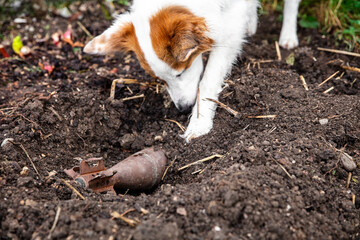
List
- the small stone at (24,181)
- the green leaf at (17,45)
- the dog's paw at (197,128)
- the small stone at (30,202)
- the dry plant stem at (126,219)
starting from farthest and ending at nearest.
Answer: the green leaf at (17,45)
the dog's paw at (197,128)
the small stone at (24,181)
the small stone at (30,202)
the dry plant stem at (126,219)

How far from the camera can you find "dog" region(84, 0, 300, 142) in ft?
8.11

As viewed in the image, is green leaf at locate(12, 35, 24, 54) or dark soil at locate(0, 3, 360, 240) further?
green leaf at locate(12, 35, 24, 54)

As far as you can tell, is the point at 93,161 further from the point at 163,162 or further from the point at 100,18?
the point at 100,18

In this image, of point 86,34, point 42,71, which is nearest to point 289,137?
point 42,71

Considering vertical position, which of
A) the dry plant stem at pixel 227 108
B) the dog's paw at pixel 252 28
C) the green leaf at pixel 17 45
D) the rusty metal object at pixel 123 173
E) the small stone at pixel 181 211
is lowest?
the rusty metal object at pixel 123 173

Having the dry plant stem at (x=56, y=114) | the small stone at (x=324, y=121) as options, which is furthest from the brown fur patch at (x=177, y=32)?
the small stone at (x=324, y=121)

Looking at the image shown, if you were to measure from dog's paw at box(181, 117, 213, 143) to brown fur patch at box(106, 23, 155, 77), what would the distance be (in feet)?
1.72

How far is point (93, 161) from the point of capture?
2.48 metres

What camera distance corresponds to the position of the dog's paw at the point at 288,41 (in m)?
3.54

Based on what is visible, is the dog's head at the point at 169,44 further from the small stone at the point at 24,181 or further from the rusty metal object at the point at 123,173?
the small stone at the point at 24,181

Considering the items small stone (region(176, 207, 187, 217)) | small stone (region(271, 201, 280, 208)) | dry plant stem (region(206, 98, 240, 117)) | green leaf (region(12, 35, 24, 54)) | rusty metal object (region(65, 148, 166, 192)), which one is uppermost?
green leaf (region(12, 35, 24, 54))

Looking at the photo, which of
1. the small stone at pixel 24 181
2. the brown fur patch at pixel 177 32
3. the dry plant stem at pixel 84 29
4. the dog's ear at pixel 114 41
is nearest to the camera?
the small stone at pixel 24 181

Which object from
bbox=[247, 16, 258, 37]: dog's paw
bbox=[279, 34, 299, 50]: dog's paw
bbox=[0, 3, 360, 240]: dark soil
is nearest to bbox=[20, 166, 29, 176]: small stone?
bbox=[0, 3, 360, 240]: dark soil

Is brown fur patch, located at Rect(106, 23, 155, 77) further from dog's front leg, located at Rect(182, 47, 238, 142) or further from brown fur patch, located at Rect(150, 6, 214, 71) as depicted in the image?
dog's front leg, located at Rect(182, 47, 238, 142)
